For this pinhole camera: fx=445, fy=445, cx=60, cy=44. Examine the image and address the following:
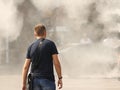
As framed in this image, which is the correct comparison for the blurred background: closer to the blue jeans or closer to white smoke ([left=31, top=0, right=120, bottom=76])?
white smoke ([left=31, top=0, right=120, bottom=76])

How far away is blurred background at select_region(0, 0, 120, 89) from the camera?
1204 centimetres

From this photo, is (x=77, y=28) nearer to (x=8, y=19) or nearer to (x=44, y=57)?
(x=8, y=19)

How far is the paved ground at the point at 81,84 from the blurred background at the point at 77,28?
75cm

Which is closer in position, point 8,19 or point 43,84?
point 43,84

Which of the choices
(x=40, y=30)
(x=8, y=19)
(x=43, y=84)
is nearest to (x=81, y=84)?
(x=8, y=19)

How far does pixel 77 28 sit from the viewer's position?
12.8m

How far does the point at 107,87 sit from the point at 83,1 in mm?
2444

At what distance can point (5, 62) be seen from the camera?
17812 mm

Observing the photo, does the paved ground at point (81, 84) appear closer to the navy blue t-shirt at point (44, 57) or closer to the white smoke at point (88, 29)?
the white smoke at point (88, 29)

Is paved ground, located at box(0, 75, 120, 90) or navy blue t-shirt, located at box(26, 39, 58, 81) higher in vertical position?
navy blue t-shirt, located at box(26, 39, 58, 81)

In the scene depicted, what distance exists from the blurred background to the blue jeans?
5.93 metres

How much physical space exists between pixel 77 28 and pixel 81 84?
1840 millimetres

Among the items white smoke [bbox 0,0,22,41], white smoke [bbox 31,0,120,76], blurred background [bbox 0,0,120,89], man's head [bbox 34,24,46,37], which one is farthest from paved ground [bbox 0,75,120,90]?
man's head [bbox 34,24,46,37]

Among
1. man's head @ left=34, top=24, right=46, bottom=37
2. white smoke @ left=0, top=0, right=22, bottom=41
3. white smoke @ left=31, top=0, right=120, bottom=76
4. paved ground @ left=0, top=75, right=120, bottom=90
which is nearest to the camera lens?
man's head @ left=34, top=24, right=46, bottom=37
